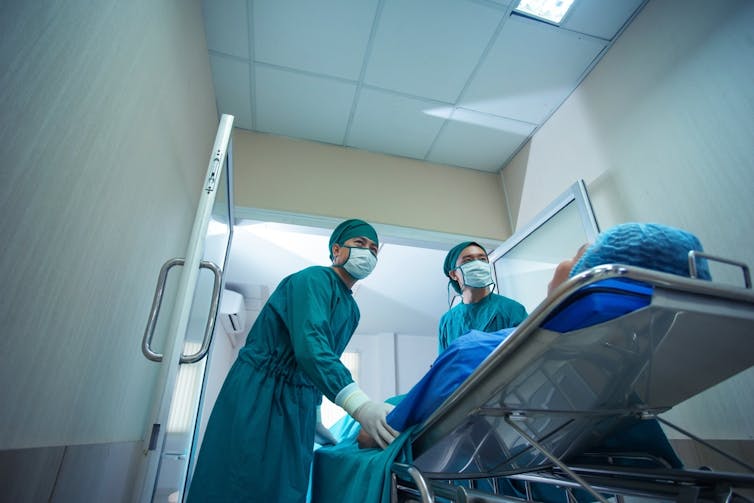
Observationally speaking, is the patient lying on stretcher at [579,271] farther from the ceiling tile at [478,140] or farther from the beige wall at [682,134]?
the ceiling tile at [478,140]

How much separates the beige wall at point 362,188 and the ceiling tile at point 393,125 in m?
0.09

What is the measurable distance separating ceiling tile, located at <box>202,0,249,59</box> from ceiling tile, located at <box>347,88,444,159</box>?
0.68m

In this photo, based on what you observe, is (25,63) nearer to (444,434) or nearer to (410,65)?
(444,434)

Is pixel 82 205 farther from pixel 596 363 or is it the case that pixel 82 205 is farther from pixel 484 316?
pixel 484 316

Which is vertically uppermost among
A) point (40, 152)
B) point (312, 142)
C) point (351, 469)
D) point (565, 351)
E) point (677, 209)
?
point (312, 142)

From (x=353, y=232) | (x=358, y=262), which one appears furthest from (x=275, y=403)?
(x=353, y=232)

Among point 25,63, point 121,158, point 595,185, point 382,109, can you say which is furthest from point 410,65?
point 25,63

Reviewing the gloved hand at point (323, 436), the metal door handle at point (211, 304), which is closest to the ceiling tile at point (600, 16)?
the metal door handle at point (211, 304)

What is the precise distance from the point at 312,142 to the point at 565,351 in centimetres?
232

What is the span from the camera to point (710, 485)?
658 millimetres

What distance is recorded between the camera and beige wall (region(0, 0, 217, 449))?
667 mm

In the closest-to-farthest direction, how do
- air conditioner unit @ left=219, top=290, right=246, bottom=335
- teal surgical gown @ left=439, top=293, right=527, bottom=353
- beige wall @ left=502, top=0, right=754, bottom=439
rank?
beige wall @ left=502, top=0, right=754, bottom=439 → teal surgical gown @ left=439, top=293, right=527, bottom=353 → air conditioner unit @ left=219, top=290, right=246, bottom=335

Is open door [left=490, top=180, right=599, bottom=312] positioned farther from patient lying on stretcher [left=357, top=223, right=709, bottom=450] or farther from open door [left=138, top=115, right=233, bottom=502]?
open door [left=138, top=115, right=233, bottom=502]

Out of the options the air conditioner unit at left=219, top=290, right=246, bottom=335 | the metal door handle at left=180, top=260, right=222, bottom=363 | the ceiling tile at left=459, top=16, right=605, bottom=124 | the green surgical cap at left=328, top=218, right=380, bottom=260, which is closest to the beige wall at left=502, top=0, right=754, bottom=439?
the ceiling tile at left=459, top=16, right=605, bottom=124
